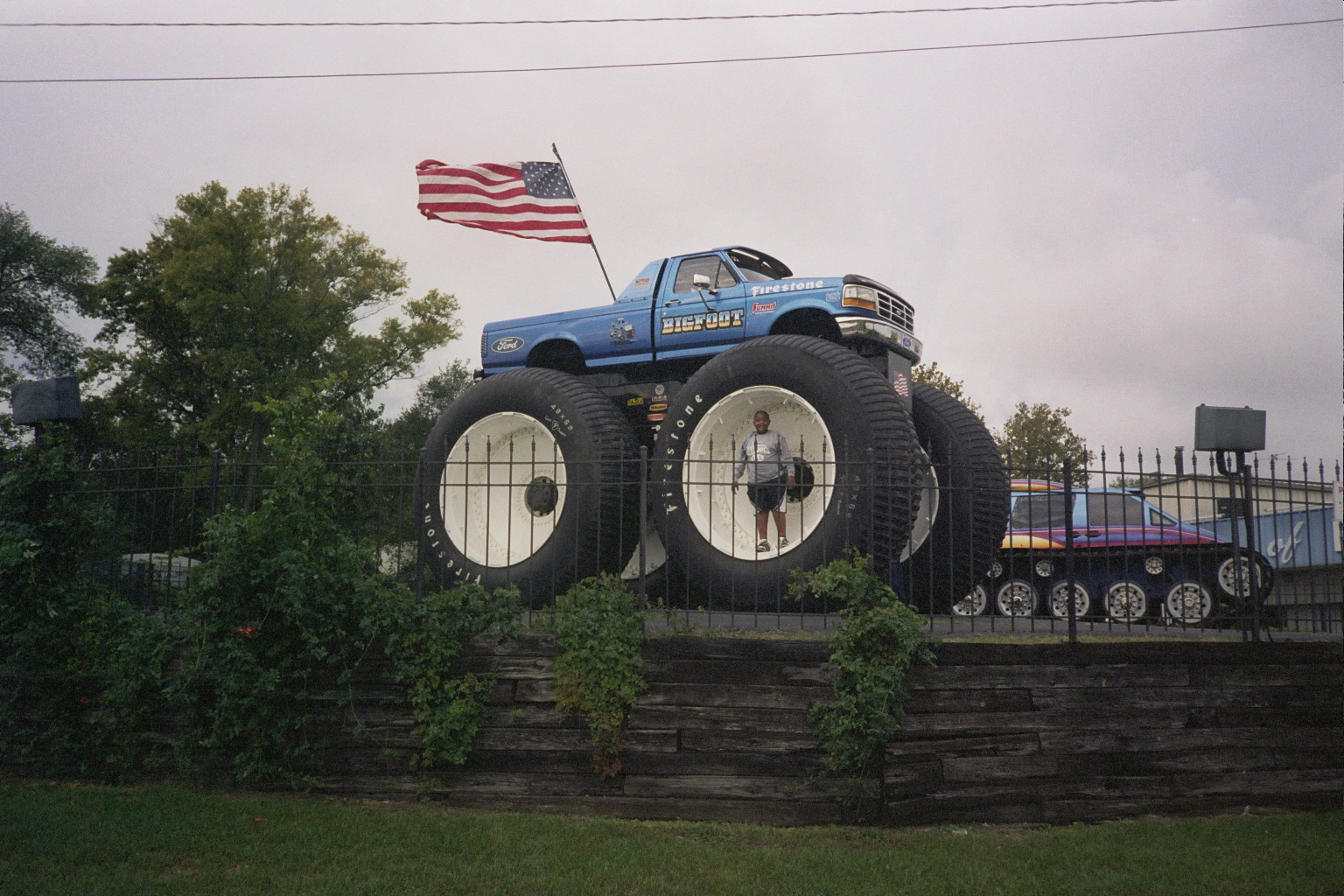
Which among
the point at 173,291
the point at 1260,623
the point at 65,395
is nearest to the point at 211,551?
the point at 65,395

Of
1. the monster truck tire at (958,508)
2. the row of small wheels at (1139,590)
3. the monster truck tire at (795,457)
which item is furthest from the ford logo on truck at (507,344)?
the row of small wheels at (1139,590)

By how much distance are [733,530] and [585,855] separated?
2805 mm

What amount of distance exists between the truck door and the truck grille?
1182 mm

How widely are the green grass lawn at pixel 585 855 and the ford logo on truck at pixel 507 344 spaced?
5065 millimetres

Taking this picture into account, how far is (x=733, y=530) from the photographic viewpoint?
24.0 feet

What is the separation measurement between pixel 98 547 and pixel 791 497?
5.20 metres

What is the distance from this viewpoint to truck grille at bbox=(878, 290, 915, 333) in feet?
27.6

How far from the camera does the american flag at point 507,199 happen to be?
10.0 metres

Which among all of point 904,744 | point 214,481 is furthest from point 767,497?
point 214,481

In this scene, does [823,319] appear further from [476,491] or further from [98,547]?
[98,547]

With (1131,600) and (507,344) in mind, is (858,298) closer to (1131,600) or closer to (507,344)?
(507,344)

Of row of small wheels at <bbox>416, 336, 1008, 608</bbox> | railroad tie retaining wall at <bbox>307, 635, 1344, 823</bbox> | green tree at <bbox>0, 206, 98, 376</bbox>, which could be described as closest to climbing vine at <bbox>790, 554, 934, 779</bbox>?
railroad tie retaining wall at <bbox>307, 635, 1344, 823</bbox>

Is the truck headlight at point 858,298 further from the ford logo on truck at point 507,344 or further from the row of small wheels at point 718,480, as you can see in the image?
the ford logo on truck at point 507,344

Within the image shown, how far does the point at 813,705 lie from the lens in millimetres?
5762
